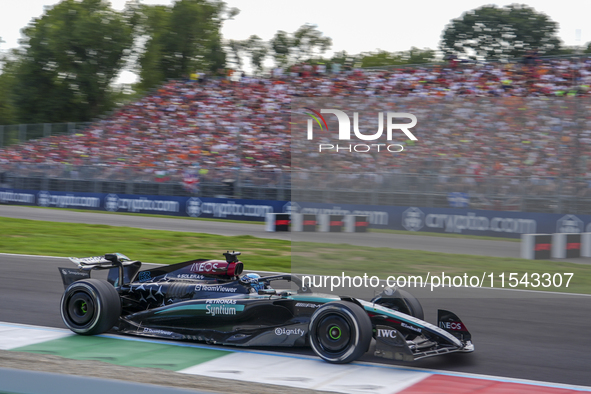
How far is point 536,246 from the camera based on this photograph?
8547 mm

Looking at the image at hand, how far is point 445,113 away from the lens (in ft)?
31.4

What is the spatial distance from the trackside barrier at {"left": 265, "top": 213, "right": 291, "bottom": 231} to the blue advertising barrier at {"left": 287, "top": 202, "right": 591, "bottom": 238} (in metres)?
6.20

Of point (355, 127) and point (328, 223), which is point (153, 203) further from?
point (355, 127)

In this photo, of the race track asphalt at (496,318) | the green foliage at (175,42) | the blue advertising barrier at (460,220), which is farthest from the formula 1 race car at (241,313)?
the green foliage at (175,42)

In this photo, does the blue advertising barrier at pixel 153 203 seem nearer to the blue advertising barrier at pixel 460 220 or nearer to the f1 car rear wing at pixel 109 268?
the blue advertising barrier at pixel 460 220

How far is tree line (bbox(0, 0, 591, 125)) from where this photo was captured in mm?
33375

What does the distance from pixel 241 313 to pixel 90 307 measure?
1.31m

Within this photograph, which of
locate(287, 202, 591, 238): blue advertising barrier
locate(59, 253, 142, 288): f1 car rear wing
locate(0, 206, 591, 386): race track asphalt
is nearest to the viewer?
locate(0, 206, 591, 386): race track asphalt

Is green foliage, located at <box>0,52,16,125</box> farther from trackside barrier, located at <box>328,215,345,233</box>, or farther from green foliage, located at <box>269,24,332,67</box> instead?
trackside barrier, located at <box>328,215,345,233</box>

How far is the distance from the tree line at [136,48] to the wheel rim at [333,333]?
91.4 feet

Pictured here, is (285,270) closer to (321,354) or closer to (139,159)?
(321,354)

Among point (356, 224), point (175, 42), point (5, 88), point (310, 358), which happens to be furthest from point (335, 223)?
point (5, 88)

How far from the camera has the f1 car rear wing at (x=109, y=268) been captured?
225 inches

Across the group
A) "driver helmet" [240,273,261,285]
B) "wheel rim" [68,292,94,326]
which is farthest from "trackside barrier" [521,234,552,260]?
"wheel rim" [68,292,94,326]
